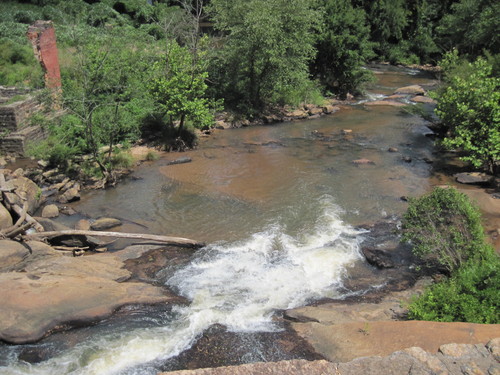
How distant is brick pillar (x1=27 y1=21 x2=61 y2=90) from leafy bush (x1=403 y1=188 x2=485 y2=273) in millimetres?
16780

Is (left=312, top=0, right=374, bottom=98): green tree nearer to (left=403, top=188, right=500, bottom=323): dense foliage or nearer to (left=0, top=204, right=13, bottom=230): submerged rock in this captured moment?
(left=403, top=188, right=500, bottom=323): dense foliage

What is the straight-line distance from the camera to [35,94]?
65.2 feet

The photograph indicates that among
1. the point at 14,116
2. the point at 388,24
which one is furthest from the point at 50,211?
the point at 388,24

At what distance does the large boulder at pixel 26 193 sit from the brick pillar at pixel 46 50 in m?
6.95

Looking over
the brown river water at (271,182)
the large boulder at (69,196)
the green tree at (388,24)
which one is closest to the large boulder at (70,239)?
the brown river water at (271,182)

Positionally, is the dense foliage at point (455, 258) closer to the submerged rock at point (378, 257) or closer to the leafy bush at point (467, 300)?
the leafy bush at point (467, 300)

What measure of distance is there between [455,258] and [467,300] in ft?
7.94

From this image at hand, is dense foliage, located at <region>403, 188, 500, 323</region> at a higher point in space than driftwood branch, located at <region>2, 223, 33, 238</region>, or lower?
higher

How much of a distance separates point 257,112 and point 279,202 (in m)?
12.3

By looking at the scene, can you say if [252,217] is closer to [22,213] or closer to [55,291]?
[22,213]

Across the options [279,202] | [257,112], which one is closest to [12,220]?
[279,202]

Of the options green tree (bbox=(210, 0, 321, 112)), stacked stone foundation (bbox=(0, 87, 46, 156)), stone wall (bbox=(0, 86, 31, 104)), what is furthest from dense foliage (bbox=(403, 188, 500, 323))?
stone wall (bbox=(0, 86, 31, 104))

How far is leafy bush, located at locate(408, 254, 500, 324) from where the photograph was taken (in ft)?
26.1

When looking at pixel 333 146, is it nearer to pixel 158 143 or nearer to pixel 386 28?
pixel 158 143
